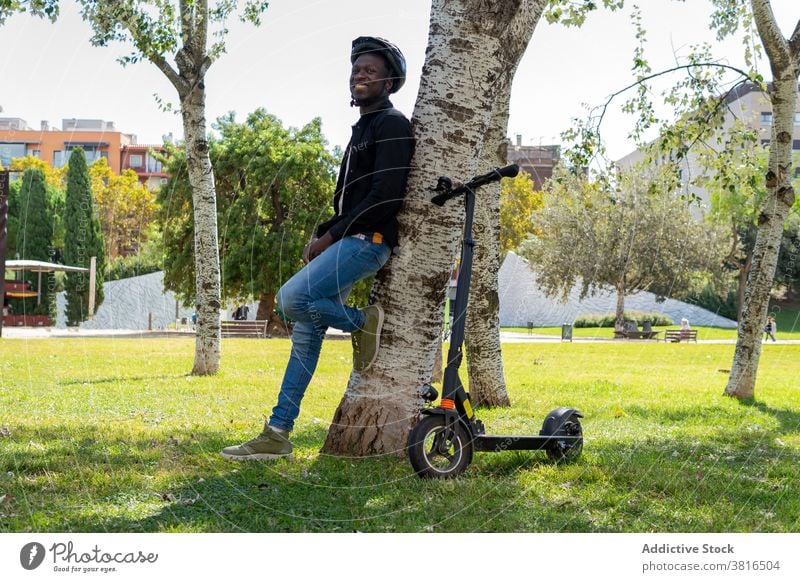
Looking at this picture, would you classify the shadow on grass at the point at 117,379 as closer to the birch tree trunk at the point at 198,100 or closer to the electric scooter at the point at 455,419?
the birch tree trunk at the point at 198,100

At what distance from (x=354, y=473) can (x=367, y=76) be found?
6.61ft

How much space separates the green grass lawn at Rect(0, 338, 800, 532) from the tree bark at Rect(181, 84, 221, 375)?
1.72 m

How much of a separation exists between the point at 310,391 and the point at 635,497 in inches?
185

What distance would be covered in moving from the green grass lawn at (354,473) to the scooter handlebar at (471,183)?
4.62 ft

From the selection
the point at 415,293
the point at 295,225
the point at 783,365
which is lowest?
the point at 783,365

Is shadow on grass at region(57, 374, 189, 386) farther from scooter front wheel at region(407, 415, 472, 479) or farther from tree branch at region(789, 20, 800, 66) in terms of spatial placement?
tree branch at region(789, 20, 800, 66)

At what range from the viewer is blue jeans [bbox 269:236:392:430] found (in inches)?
159

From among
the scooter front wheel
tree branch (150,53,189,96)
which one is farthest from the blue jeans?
tree branch (150,53,189,96)

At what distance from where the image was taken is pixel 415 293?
441cm

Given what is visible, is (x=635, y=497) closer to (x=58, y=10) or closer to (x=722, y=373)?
(x=58, y=10)

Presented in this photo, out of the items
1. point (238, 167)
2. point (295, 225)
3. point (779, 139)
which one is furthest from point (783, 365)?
point (238, 167)

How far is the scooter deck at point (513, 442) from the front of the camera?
13.7 feet

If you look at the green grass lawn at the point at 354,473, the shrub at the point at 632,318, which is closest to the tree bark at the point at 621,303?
the green grass lawn at the point at 354,473

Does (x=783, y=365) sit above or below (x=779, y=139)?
below
